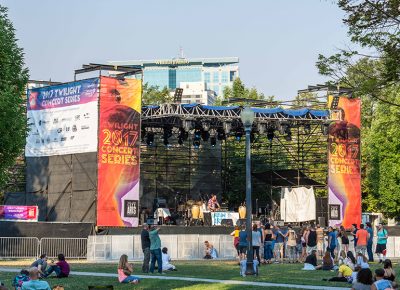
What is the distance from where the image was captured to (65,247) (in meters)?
37.6

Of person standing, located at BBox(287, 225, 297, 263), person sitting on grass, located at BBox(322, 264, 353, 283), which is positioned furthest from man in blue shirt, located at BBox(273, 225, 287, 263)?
person sitting on grass, located at BBox(322, 264, 353, 283)

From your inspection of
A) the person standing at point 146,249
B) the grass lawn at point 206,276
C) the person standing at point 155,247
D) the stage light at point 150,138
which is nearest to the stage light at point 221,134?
the stage light at point 150,138

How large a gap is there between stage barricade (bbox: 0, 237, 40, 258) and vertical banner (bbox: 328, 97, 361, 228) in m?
17.1

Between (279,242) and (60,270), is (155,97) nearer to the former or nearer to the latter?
(279,242)

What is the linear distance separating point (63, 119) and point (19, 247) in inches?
345

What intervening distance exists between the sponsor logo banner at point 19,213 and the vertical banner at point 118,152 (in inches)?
117

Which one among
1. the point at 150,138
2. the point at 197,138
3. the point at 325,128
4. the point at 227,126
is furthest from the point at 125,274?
the point at 197,138

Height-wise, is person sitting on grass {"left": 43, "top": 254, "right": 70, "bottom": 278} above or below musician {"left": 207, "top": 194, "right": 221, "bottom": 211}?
below

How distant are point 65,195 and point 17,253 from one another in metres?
7.49

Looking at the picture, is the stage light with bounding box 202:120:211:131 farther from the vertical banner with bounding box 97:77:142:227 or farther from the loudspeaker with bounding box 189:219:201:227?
the loudspeaker with bounding box 189:219:201:227

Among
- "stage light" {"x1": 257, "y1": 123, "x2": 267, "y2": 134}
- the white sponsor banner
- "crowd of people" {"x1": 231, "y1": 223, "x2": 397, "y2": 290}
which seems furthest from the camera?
"stage light" {"x1": 257, "y1": 123, "x2": 267, "y2": 134}

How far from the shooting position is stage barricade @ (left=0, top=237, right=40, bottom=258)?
1455 inches

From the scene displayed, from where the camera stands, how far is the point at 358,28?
738 inches

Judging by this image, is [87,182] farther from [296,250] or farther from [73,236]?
[296,250]
